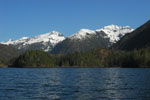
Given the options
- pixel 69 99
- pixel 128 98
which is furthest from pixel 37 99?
pixel 128 98

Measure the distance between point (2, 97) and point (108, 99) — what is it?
22.1 m

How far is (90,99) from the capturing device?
53906mm

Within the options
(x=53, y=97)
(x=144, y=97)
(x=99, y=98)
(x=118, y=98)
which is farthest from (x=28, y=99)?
(x=144, y=97)

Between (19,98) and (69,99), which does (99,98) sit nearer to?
(69,99)

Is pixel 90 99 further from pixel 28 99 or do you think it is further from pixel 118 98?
pixel 28 99

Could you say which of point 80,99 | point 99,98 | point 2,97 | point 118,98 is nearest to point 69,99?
point 80,99

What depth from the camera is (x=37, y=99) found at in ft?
178

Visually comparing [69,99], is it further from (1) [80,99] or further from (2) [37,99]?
Answer: (2) [37,99]

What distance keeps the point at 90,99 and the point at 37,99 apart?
1062 cm

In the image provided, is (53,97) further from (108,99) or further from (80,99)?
(108,99)

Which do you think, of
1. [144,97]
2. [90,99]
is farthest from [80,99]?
[144,97]

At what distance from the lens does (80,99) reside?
177 feet

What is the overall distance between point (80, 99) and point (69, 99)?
2.21 metres

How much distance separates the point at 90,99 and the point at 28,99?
12.4 meters
